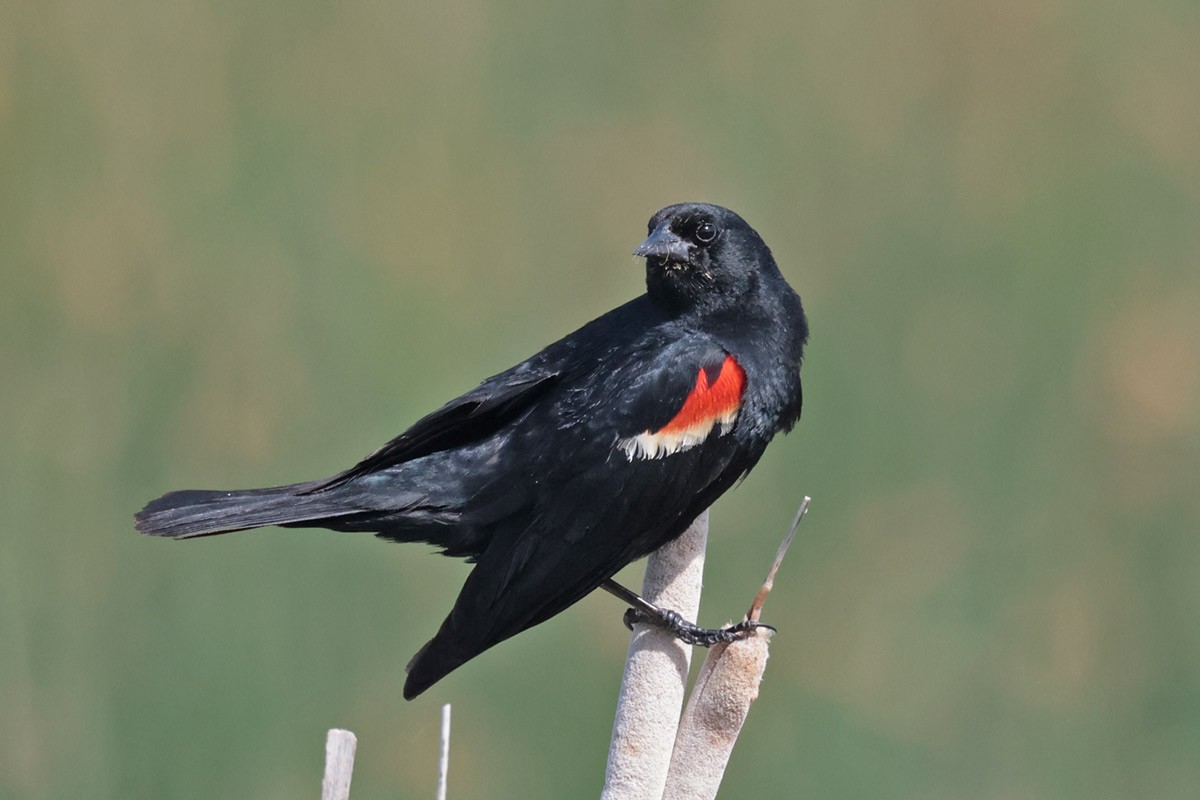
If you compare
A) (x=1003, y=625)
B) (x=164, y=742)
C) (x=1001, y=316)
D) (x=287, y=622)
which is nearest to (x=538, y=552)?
(x=287, y=622)

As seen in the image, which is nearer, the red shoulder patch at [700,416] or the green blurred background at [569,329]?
the red shoulder patch at [700,416]

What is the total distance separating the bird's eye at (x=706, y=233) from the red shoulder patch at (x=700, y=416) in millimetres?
184

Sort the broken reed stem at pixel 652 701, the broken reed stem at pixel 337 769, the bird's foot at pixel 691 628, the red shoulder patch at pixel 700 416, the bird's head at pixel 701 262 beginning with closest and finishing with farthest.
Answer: the broken reed stem at pixel 337 769 < the broken reed stem at pixel 652 701 < the bird's foot at pixel 691 628 < the red shoulder patch at pixel 700 416 < the bird's head at pixel 701 262

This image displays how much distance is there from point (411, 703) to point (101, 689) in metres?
0.52

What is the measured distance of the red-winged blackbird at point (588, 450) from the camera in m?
1.85

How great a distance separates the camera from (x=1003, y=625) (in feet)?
8.43

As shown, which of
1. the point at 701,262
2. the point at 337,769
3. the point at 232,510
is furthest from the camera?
the point at 701,262

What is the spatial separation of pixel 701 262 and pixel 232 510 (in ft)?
2.46

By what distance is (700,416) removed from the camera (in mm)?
1938

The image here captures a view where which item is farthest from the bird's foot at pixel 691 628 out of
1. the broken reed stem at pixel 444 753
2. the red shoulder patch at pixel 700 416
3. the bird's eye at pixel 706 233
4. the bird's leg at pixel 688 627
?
the bird's eye at pixel 706 233

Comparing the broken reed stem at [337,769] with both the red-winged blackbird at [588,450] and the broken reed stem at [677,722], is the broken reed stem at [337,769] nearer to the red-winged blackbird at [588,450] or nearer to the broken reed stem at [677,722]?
the broken reed stem at [677,722]

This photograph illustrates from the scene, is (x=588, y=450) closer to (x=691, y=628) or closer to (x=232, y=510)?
(x=691, y=628)

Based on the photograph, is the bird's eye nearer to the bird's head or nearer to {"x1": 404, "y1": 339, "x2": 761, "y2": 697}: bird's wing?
the bird's head

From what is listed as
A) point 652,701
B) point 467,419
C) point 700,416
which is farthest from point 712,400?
point 652,701
